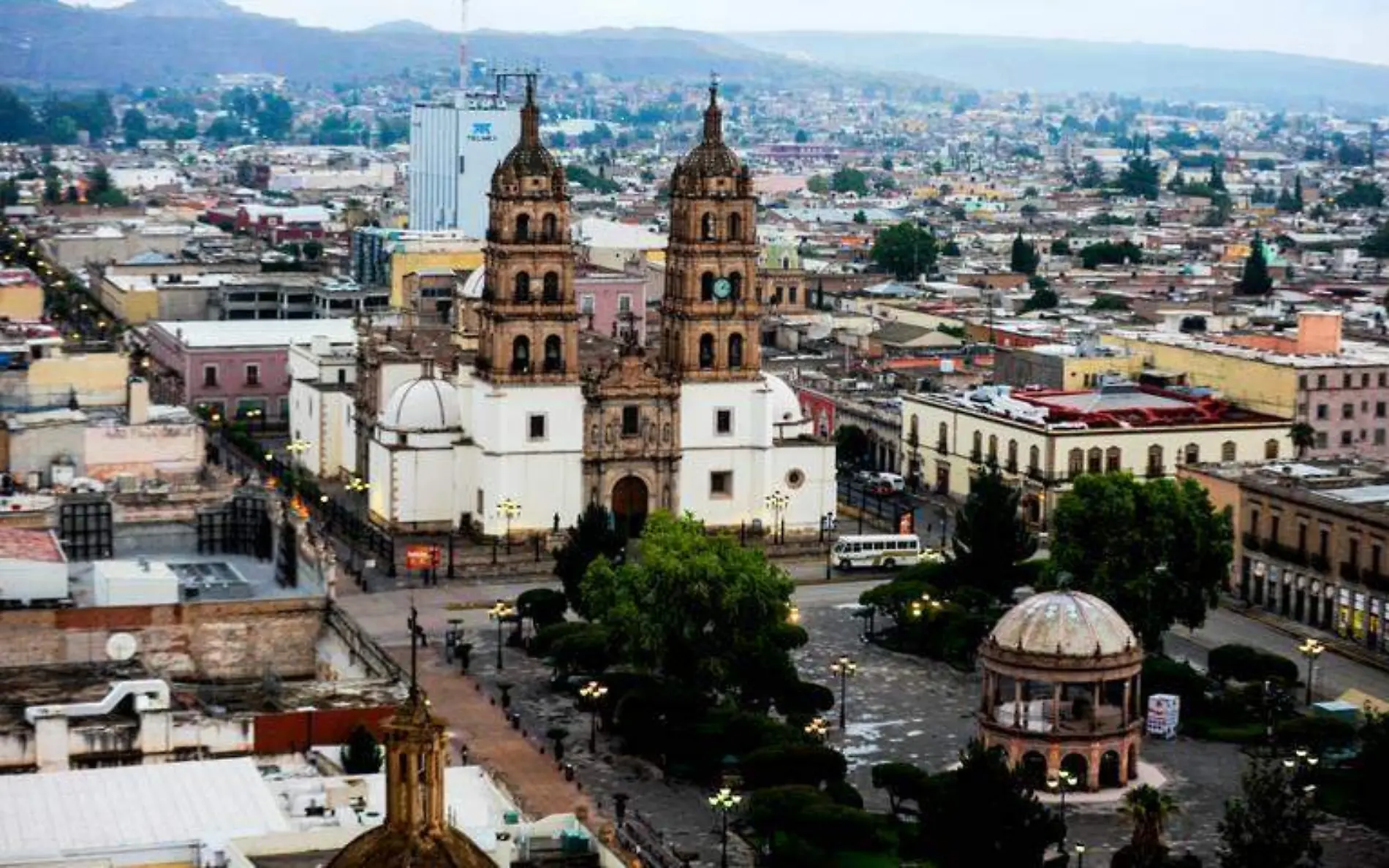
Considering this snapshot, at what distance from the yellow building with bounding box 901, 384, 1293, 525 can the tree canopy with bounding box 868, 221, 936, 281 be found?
65.7 metres

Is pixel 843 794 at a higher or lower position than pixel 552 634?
higher

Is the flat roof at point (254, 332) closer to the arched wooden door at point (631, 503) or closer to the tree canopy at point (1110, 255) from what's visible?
the arched wooden door at point (631, 503)

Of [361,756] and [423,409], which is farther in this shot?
→ [423,409]

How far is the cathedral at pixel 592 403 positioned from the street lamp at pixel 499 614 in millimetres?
9128

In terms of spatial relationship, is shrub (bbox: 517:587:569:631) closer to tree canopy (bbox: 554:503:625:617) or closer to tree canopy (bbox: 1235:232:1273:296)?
tree canopy (bbox: 554:503:625:617)

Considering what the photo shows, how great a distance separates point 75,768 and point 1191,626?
1177 inches

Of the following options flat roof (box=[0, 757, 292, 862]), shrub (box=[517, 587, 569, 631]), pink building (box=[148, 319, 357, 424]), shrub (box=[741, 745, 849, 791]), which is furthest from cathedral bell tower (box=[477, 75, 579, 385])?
flat roof (box=[0, 757, 292, 862])

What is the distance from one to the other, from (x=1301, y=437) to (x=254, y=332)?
42.9 m

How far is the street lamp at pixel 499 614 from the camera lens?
66.6 m

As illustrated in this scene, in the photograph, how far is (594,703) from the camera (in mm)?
59000

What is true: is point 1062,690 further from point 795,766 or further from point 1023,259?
point 1023,259

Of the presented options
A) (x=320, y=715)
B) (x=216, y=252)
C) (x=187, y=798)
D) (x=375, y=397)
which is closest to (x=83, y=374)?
(x=375, y=397)

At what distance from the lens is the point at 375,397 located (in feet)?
286

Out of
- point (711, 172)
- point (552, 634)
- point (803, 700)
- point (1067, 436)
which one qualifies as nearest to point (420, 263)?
point (711, 172)
